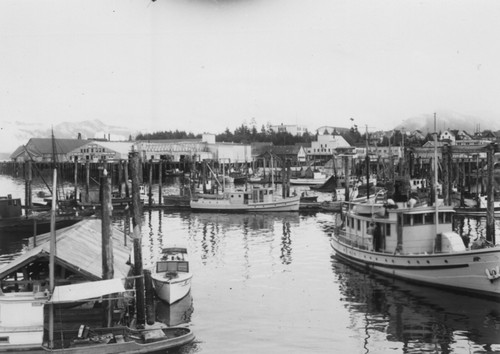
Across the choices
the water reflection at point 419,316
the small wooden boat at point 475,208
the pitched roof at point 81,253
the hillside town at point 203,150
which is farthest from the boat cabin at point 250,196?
the hillside town at point 203,150

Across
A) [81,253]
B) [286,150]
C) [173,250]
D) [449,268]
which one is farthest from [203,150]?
[81,253]

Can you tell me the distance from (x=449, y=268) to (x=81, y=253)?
56.3 feet

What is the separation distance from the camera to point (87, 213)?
54906mm

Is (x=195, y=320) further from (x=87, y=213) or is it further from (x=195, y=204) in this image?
(x=195, y=204)

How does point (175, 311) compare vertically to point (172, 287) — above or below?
below

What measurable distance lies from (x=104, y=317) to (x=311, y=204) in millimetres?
49033

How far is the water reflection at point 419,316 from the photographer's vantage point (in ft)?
71.8

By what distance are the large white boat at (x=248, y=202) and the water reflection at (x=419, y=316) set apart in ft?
106

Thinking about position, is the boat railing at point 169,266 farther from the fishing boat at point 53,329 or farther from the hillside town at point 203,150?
the hillside town at point 203,150

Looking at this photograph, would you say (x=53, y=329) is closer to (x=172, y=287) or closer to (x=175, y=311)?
(x=175, y=311)

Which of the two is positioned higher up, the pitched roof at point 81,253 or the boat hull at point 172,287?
the pitched roof at point 81,253

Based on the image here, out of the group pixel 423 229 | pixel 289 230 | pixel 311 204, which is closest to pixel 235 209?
pixel 311 204

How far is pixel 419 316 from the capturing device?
25.4 meters

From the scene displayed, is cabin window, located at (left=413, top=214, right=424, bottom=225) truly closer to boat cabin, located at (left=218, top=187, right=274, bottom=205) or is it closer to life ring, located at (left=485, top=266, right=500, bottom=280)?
life ring, located at (left=485, top=266, right=500, bottom=280)
